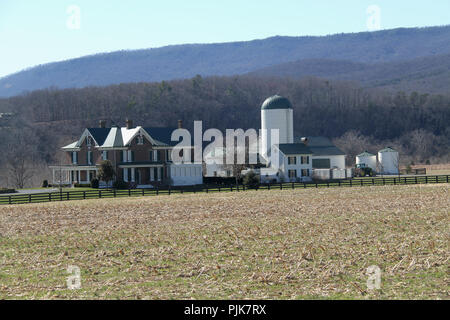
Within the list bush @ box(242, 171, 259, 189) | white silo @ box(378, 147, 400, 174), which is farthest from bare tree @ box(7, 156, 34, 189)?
white silo @ box(378, 147, 400, 174)

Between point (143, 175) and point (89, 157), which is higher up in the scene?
point (89, 157)

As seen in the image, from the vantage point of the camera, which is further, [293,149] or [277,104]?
[277,104]

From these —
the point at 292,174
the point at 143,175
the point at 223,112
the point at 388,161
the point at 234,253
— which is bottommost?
the point at 234,253

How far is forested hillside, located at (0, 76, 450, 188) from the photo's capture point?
5945 inches

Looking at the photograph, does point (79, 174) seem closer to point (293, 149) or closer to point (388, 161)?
point (293, 149)

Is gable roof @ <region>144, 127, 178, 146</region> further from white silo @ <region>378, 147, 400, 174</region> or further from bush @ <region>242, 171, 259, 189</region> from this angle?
white silo @ <region>378, 147, 400, 174</region>

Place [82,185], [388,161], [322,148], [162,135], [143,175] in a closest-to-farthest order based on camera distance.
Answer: [82,185] → [143,175] → [162,135] → [322,148] → [388,161]

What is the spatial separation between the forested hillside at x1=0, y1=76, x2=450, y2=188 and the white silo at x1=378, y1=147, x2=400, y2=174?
152ft

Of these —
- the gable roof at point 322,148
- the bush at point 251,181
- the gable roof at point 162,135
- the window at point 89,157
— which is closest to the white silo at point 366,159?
the gable roof at point 322,148

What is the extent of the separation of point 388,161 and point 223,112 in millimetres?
92581

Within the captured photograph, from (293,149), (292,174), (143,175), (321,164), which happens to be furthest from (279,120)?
(143,175)

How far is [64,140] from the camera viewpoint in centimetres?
13512

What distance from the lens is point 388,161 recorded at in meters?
92.0

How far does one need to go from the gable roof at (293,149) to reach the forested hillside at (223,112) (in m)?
61.1
